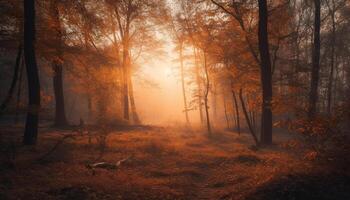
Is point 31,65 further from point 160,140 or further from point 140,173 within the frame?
point 160,140

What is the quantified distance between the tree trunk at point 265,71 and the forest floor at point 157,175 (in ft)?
3.59

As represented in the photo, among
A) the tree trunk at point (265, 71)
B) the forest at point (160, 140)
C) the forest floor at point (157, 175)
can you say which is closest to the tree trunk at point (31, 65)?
the forest at point (160, 140)

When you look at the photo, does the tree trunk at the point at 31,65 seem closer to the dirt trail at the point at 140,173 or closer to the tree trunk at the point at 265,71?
the dirt trail at the point at 140,173

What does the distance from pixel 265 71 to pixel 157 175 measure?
8.10 metres

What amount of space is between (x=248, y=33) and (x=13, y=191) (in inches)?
544

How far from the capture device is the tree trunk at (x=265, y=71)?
14.3 meters

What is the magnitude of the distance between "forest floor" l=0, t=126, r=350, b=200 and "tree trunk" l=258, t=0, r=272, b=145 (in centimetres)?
109

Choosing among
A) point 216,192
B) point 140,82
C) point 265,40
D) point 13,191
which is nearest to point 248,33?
point 265,40

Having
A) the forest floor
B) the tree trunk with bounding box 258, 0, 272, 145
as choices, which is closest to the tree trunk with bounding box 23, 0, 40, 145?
the forest floor

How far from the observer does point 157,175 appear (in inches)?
424

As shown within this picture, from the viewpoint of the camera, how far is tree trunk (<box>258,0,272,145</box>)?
564 inches

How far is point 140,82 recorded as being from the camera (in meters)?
32.3

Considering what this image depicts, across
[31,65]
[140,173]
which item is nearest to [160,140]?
[140,173]

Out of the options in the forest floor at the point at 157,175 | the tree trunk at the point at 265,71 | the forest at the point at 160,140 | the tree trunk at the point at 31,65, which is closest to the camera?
Answer: the forest floor at the point at 157,175
